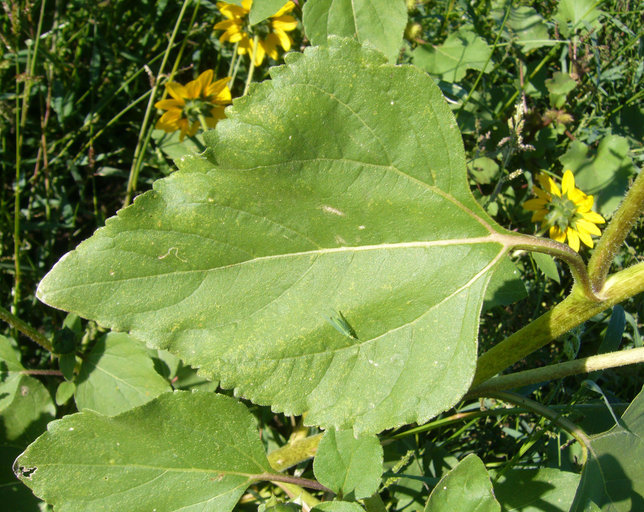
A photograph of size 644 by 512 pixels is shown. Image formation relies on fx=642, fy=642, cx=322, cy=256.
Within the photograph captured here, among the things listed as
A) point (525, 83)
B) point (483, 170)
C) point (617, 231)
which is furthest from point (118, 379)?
point (525, 83)

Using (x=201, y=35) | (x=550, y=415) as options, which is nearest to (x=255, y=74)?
(x=201, y=35)

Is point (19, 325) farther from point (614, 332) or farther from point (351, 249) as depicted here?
point (614, 332)

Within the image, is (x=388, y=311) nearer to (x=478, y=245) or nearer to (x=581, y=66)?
(x=478, y=245)

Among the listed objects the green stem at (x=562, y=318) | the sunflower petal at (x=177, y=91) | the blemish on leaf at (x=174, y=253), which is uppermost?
the blemish on leaf at (x=174, y=253)

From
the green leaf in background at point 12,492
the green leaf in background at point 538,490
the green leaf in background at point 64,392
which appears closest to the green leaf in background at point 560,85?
the green leaf in background at point 538,490

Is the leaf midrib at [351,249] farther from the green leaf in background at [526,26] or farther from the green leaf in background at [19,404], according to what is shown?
the green leaf in background at [526,26]

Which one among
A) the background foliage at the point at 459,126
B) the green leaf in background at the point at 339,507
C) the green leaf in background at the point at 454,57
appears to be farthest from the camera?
the green leaf in background at the point at 454,57
